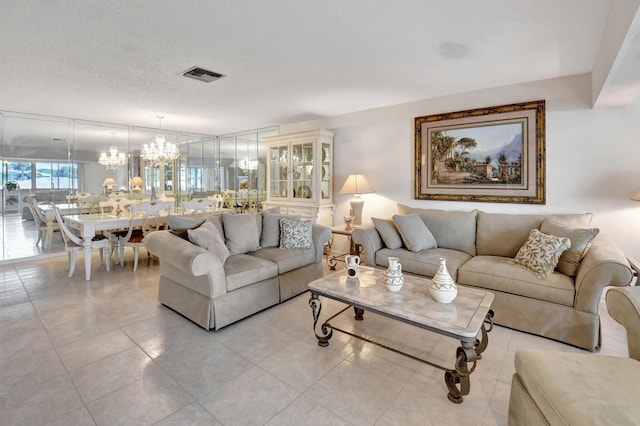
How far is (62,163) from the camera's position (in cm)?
557

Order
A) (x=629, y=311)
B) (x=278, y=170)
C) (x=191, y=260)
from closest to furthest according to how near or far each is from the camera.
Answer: (x=629, y=311)
(x=191, y=260)
(x=278, y=170)

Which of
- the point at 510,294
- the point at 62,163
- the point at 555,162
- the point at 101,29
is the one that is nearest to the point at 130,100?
the point at 101,29

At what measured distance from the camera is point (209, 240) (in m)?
2.88

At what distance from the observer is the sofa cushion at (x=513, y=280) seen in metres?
2.46

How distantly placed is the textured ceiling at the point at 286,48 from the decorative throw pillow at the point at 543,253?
5.37 feet

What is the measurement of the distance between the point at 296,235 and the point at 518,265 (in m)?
2.21

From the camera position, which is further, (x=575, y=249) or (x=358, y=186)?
(x=358, y=186)

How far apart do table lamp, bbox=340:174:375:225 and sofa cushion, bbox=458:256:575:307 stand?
1.85 metres

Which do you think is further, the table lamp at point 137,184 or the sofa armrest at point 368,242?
the table lamp at point 137,184

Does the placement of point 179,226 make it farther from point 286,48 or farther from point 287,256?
point 286,48

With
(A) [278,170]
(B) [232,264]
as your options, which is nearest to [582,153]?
(B) [232,264]

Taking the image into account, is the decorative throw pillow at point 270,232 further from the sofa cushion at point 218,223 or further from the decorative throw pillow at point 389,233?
the decorative throw pillow at point 389,233

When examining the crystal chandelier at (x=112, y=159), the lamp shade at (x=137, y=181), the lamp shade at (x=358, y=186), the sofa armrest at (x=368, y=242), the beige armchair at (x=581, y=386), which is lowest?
the beige armchair at (x=581, y=386)

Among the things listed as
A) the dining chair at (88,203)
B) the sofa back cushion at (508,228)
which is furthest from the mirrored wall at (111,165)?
the sofa back cushion at (508,228)
